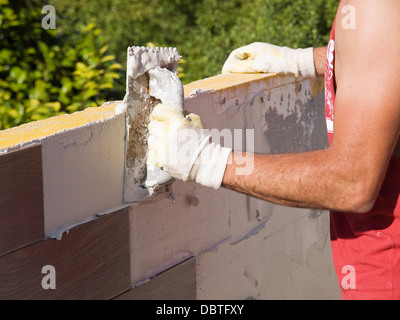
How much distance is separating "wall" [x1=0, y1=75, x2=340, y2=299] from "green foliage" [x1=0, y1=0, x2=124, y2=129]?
117 centimetres

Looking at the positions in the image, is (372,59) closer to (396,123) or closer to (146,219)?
(396,123)

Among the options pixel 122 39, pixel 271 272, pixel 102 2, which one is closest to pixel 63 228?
pixel 271 272

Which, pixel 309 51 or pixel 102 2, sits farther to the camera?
pixel 102 2

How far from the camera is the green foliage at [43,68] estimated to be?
3707 millimetres

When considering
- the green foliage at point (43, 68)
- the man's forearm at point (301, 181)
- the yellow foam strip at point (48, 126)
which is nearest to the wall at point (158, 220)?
the yellow foam strip at point (48, 126)

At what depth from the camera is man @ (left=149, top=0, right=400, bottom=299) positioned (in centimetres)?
181

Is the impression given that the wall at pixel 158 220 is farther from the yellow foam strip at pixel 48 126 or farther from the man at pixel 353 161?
the man at pixel 353 161

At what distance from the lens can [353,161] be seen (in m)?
1.87

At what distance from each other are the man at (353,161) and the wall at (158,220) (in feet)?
0.97

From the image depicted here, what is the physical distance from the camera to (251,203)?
3092mm

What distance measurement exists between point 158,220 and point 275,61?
102 cm

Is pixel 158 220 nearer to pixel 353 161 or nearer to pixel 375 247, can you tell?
pixel 375 247
